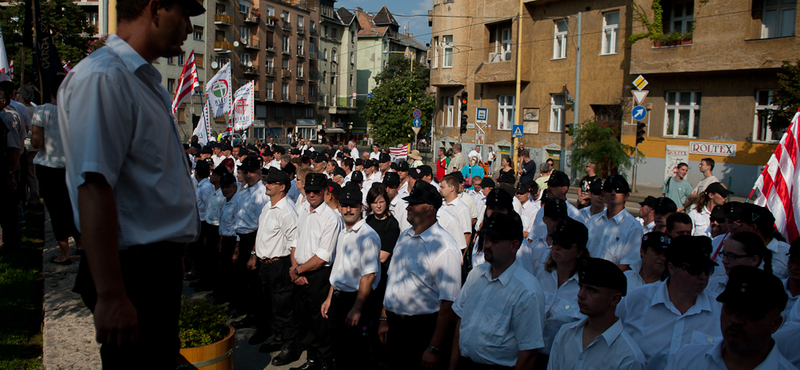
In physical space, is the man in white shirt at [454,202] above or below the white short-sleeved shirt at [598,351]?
above

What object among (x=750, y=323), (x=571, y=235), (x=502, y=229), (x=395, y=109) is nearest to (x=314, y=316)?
(x=502, y=229)

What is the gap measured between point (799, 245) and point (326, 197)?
485cm

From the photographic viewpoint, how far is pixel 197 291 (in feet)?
30.7

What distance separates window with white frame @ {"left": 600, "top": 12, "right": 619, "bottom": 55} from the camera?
2727cm

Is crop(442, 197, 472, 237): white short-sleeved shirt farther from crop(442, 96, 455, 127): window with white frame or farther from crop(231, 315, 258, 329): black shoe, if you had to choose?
crop(442, 96, 455, 127): window with white frame

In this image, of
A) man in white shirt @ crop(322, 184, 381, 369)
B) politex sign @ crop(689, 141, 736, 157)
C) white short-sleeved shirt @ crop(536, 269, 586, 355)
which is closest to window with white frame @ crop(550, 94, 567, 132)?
politex sign @ crop(689, 141, 736, 157)

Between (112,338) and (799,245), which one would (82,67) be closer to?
(112,338)

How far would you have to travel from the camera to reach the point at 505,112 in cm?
3350

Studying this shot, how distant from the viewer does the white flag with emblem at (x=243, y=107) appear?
1883 cm

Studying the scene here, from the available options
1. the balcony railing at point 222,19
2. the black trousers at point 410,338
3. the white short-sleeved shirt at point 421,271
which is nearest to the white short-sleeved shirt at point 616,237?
the white short-sleeved shirt at point 421,271

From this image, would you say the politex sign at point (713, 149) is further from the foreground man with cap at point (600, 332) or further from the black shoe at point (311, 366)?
the foreground man with cap at point (600, 332)

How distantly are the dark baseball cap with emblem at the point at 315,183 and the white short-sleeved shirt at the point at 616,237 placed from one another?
341 centimetres

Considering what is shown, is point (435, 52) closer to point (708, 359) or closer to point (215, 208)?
point (215, 208)

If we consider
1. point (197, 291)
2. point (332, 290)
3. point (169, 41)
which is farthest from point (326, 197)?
point (169, 41)
